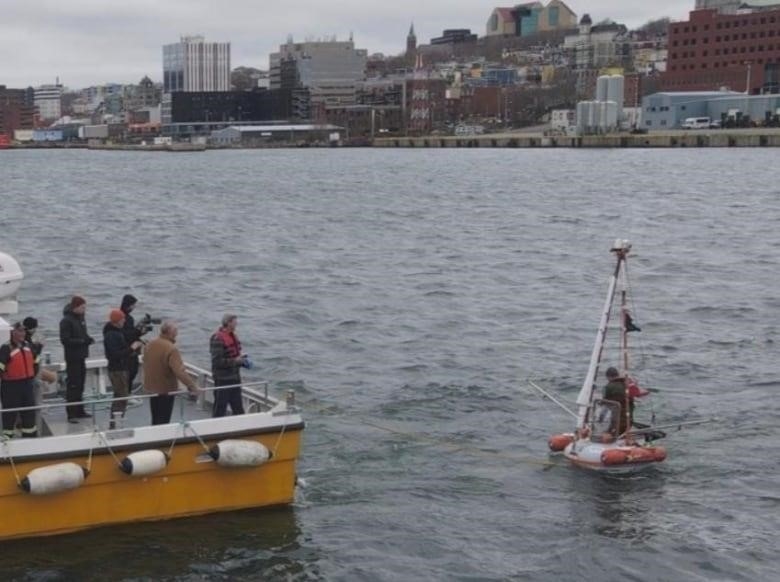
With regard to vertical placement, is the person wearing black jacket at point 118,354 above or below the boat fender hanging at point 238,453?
above

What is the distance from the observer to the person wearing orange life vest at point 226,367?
1459 cm

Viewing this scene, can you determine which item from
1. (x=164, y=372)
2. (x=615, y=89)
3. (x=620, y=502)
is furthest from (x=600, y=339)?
(x=615, y=89)

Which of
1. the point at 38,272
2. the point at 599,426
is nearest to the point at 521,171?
the point at 38,272

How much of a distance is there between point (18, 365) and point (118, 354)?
1.63 meters

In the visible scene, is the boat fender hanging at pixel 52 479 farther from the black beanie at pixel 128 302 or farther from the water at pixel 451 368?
the black beanie at pixel 128 302

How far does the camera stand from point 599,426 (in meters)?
17.6

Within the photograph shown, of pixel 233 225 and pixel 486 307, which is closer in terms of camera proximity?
pixel 486 307

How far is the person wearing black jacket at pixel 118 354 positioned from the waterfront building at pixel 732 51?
17596cm

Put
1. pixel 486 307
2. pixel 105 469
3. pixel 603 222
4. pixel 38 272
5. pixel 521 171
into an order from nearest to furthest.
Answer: pixel 105 469 < pixel 486 307 < pixel 38 272 < pixel 603 222 < pixel 521 171

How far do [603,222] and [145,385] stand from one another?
5012cm

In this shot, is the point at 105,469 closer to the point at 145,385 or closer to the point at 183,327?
the point at 145,385

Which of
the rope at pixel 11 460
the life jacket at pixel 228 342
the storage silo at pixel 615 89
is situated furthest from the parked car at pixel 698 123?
the rope at pixel 11 460

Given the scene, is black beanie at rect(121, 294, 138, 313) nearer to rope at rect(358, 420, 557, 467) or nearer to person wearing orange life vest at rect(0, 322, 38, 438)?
person wearing orange life vest at rect(0, 322, 38, 438)

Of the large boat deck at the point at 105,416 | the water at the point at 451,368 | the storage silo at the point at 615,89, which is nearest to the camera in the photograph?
the water at the point at 451,368
